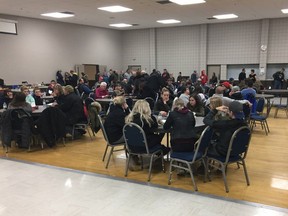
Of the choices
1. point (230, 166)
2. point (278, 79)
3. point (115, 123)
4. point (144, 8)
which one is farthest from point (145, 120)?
point (278, 79)

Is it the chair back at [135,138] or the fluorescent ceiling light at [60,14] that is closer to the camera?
the chair back at [135,138]

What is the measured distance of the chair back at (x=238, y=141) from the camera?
330 centimetres

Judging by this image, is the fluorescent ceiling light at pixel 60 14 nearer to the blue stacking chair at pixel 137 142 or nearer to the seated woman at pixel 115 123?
the seated woman at pixel 115 123

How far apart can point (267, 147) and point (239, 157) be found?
211 cm

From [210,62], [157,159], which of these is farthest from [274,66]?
[157,159]

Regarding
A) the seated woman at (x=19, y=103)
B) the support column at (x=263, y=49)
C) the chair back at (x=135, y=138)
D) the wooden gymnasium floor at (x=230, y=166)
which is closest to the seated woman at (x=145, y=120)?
the chair back at (x=135, y=138)

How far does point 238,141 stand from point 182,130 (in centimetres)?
68

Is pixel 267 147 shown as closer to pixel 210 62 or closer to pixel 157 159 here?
A: pixel 157 159

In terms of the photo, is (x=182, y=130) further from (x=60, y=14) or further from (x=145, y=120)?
(x=60, y=14)

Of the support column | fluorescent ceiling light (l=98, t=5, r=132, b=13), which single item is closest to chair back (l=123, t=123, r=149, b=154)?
fluorescent ceiling light (l=98, t=5, r=132, b=13)

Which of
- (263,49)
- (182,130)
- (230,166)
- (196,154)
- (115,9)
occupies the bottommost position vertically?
(230,166)

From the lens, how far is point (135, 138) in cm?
371

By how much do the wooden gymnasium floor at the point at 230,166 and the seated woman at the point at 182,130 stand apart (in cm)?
52

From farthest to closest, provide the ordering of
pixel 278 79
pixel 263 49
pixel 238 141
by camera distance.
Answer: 1. pixel 263 49
2. pixel 278 79
3. pixel 238 141
